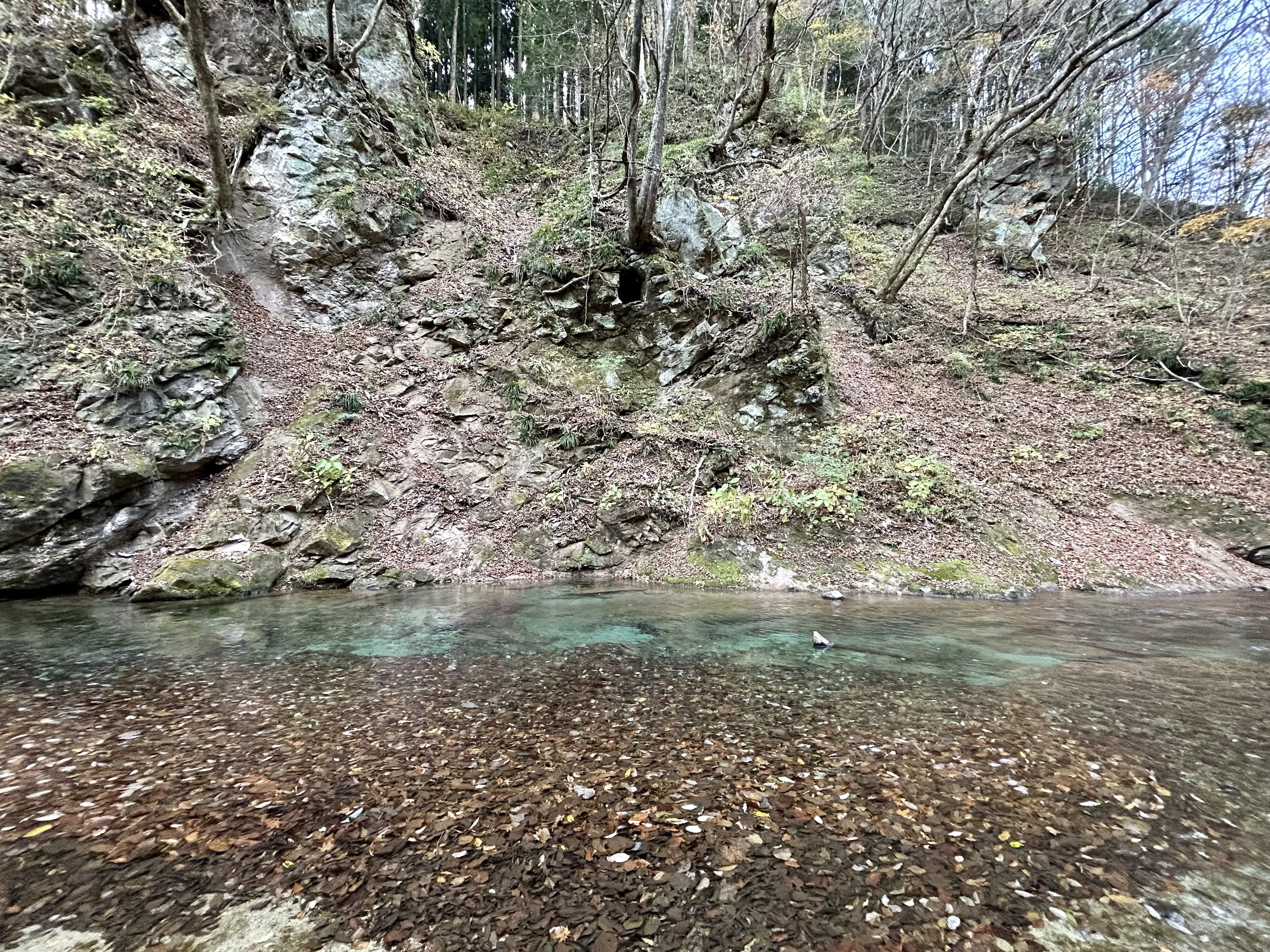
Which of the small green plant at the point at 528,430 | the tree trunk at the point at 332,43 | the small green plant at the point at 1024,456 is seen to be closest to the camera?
the small green plant at the point at 1024,456

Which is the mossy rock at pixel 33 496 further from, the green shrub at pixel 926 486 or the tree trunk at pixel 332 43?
the green shrub at pixel 926 486

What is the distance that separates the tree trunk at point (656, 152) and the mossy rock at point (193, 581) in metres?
14.0

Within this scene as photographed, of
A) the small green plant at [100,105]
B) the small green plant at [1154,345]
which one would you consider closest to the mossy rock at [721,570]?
the small green plant at [1154,345]

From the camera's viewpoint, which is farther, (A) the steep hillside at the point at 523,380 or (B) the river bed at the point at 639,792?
(A) the steep hillside at the point at 523,380

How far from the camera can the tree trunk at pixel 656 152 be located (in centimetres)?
1291

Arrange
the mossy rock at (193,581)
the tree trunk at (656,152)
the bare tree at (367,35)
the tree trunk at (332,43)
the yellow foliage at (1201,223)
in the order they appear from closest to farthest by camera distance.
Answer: the mossy rock at (193,581)
the tree trunk at (656,152)
the tree trunk at (332,43)
the bare tree at (367,35)
the yellow foliage at (1201,223)

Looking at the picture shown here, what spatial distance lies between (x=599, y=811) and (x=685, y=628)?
4.77 meters

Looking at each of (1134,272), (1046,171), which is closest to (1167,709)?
(1134,272)

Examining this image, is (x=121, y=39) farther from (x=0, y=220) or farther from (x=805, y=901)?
(x=805, y=901)

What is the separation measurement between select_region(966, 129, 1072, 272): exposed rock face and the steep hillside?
3.78 meters

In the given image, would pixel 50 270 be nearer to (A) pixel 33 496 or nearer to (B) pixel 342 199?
(A) pixel 33 496

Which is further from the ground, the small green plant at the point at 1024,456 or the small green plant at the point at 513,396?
the small green plant at the point at 513,396

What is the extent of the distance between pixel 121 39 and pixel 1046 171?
36.1 meters

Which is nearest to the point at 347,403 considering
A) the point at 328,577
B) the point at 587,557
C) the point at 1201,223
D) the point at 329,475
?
the point at 329,475
